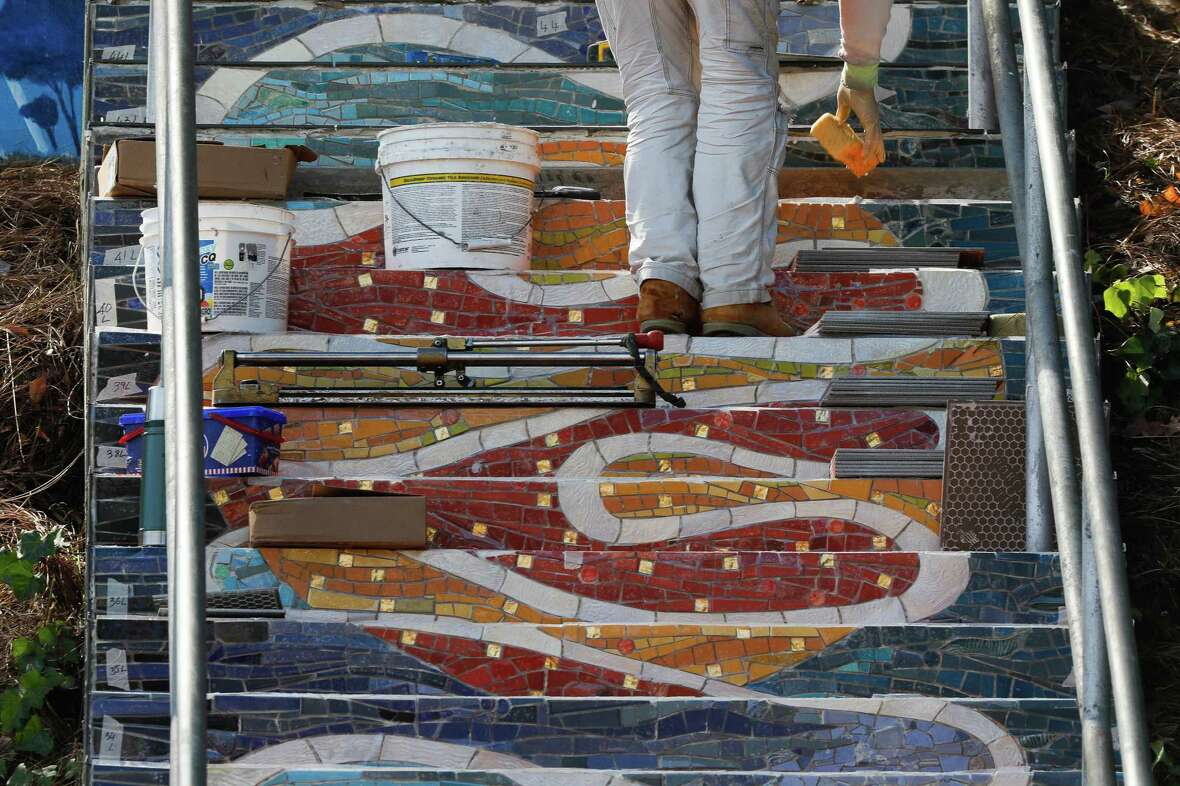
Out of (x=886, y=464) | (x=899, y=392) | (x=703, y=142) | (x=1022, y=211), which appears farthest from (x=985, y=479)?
(x=703, y=142)

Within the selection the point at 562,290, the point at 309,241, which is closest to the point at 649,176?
the point at 562,290

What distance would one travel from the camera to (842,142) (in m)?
4.02

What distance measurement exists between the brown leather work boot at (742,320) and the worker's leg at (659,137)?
98mm

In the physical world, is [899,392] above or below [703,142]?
below

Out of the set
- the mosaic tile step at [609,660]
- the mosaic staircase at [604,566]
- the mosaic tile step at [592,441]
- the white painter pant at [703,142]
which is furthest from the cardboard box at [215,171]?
the mosaic tile step at [609,660]

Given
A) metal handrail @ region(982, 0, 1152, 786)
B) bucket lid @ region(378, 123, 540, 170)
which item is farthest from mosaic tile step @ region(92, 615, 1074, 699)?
bucket lid @ region(378, 123, 540, 170)

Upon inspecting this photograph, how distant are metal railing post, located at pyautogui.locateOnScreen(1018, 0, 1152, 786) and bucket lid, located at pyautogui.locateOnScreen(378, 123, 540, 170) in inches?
62.1

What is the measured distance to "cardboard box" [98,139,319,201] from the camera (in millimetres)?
4137

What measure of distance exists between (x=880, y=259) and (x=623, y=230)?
0.58 meters

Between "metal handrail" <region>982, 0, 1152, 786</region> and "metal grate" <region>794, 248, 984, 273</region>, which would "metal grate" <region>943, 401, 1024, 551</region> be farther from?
"metal grate" <region>794, 248, 984, 273</region>

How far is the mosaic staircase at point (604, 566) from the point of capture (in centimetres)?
300

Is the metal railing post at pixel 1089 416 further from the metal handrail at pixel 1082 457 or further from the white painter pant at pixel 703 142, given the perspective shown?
the white painter pant at pixel 703 142

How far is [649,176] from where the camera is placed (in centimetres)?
394

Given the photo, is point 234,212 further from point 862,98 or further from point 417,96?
point 862,98
